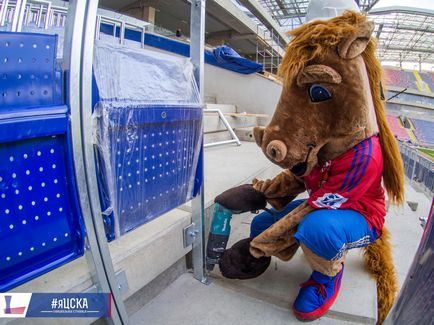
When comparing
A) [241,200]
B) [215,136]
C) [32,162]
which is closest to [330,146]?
[241,200]

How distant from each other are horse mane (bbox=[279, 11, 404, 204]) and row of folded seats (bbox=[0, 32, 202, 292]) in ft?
1.34

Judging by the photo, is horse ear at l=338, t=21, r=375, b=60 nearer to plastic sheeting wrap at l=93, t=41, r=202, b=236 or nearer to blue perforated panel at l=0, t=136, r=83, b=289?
plastic sheeting wrap at l=93, t=41, r=202, b=236

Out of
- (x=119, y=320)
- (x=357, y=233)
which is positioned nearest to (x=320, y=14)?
(x=357, y=233)

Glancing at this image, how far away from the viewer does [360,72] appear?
1.12m

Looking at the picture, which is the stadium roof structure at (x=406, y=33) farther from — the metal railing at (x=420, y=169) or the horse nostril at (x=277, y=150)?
the horse nostril at (x=277, y=150)

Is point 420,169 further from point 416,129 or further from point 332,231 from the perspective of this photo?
point 416,129

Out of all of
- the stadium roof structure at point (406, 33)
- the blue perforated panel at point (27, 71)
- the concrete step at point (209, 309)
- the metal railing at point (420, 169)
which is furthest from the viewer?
the stadium roof structure at point (406, 33)

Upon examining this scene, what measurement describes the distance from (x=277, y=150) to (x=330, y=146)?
0.21m

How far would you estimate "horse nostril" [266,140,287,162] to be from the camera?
1.12 metres

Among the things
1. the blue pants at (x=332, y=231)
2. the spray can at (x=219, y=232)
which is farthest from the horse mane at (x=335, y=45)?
the spray can at (x=219, y=232)

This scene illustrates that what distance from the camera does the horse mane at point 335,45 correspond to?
3.60ft

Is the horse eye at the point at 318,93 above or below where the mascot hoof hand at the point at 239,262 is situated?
above

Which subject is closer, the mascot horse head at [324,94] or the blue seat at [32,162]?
the blue seat at [32,162]

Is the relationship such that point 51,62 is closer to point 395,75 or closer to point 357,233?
point 357,233
